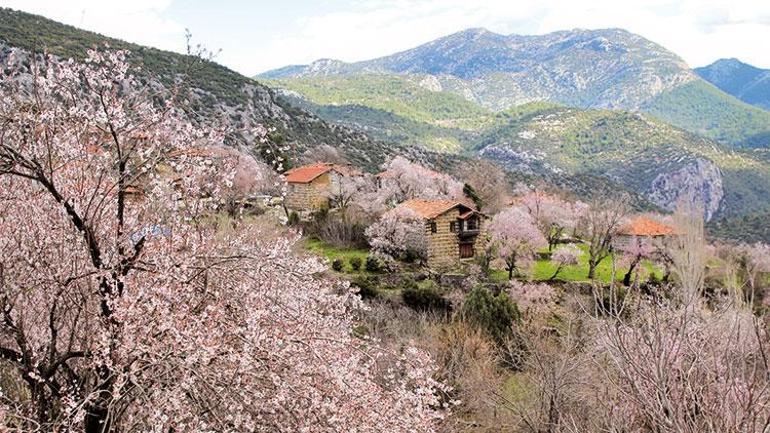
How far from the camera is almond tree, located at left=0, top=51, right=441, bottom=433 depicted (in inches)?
230

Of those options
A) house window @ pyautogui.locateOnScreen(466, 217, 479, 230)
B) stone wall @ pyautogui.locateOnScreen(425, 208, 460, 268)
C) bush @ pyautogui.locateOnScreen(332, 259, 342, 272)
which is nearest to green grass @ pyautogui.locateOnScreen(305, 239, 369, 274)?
bush @ pyautogui.locateOnScreen(332, 259, 342, 272)

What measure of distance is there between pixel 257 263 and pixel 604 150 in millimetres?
163695

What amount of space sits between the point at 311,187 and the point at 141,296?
4444 centimetres

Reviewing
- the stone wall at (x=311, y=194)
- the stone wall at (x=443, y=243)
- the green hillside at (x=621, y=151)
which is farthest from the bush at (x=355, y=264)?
the green hillside at (x=621, y=151)

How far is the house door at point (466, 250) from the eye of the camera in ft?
140

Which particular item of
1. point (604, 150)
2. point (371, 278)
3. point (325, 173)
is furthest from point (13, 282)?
point (604, 150)

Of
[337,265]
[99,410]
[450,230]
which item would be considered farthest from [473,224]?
[99,410]

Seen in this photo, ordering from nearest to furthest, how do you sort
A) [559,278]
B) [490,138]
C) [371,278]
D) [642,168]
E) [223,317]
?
[223,317]
[371,278]
[559,278]
[642,168]
[490,138]

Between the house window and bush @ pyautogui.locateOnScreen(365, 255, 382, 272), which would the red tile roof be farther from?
bush @ pyautogui.locateOnScreen(365, 255, 382, 272)

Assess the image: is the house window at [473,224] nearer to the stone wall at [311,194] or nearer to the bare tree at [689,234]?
the bare tree at [689,234]

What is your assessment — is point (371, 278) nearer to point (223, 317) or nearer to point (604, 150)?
point (223, 317)

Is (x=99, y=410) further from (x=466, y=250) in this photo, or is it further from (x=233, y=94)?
(x=233, y=94)

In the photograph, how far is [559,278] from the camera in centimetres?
3903

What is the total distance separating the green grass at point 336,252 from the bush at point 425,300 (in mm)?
3798
